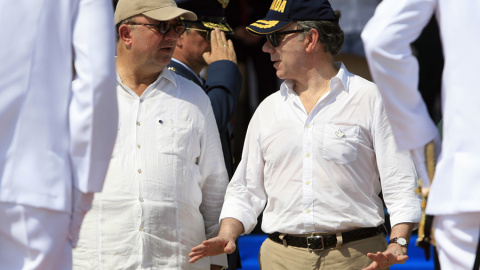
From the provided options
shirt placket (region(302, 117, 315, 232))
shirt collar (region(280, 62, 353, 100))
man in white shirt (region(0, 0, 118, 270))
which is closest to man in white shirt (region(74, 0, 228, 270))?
shirt collar (region(280, 62, 353, 100))

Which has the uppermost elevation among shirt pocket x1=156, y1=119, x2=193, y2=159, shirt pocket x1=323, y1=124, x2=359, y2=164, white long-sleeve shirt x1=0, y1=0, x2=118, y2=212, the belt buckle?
white long-sleeve shirt x1=0, y1=0, x2=118, y2=212

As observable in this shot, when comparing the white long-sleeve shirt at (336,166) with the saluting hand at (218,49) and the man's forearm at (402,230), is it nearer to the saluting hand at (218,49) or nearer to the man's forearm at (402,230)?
the man's forearm at (402,230)

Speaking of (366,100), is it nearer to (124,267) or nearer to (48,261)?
(124,267)

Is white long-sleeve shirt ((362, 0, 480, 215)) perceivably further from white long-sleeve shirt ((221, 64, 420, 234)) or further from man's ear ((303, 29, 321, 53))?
man's ear ((303, 29, 321, 53))

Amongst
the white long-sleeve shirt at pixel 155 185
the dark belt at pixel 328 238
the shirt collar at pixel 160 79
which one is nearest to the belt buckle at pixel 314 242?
the dark belt at pixel 328 238

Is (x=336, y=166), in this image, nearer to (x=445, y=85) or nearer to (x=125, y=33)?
(x=445, y=85)

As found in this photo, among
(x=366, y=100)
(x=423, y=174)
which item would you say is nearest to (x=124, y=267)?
(x=366, y=100)

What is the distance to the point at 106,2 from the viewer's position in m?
2.81

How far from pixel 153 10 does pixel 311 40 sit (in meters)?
0.85

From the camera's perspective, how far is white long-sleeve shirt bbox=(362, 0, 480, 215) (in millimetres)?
2648

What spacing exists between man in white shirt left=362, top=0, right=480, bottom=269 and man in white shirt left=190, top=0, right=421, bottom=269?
1.05m

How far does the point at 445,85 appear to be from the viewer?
9.06ft

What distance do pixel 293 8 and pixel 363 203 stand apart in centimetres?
108

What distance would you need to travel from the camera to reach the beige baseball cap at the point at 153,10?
4.25m
